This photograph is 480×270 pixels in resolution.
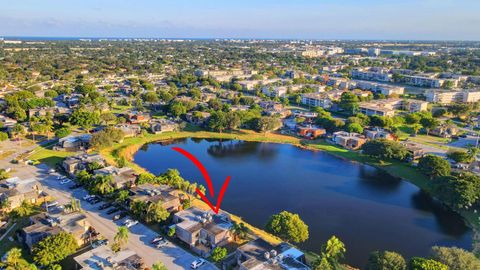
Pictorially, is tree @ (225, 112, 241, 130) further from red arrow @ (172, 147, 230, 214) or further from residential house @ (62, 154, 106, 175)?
residential house @ (62, 154, 106, 175)

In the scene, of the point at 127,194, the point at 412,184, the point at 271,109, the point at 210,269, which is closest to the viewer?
the point at 210,269

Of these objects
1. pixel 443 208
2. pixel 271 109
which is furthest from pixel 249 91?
pixel 443 208

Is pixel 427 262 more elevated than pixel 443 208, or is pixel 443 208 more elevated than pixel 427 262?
pixel 427 262

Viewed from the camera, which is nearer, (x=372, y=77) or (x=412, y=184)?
(x=412, y=184)

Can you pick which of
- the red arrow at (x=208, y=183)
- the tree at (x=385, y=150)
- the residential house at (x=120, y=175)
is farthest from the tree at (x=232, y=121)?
the residential house at (x=120, y=175)

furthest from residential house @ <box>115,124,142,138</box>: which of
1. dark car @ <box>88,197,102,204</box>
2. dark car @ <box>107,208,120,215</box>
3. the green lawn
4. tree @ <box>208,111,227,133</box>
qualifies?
dark car @ <box>107,208,120,215</box>

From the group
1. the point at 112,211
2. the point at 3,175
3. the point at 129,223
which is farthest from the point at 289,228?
the point at 3,175

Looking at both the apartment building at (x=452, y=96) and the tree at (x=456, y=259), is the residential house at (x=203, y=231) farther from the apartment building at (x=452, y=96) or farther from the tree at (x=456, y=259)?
the apartment building at (x=452, y=96)

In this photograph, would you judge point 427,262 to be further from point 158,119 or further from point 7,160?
point 158,119
